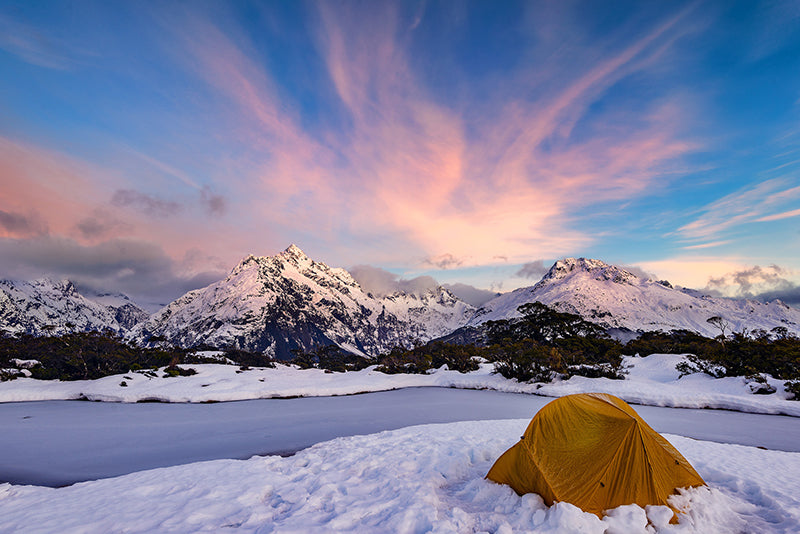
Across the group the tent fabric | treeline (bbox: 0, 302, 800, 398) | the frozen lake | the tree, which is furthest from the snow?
the tree

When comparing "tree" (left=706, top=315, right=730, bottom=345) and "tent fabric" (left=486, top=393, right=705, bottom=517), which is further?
"tree" (left=706, top=315, right=730, bottom=345)

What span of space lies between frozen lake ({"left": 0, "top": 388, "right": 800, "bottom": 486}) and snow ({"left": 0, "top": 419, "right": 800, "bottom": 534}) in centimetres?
→ 257

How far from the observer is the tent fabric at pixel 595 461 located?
5.84m

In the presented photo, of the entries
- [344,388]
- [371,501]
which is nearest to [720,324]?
[344,388]

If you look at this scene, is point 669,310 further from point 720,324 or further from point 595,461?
point 595,461

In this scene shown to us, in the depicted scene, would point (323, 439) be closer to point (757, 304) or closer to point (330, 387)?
point (330, 387)

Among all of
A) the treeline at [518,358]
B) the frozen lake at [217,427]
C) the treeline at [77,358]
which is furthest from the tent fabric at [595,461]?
the treeline at [77,358]

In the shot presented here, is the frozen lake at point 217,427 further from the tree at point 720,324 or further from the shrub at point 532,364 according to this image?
the tree at point 720,324

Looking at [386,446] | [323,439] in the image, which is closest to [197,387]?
[323,439]

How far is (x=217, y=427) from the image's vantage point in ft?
48.7

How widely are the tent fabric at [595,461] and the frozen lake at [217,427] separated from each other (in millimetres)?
7996

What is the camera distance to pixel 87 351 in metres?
30.0

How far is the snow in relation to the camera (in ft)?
18.4

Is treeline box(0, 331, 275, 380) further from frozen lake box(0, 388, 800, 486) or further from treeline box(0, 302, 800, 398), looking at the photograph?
frozen lake box(0, 388, 800, 486)
